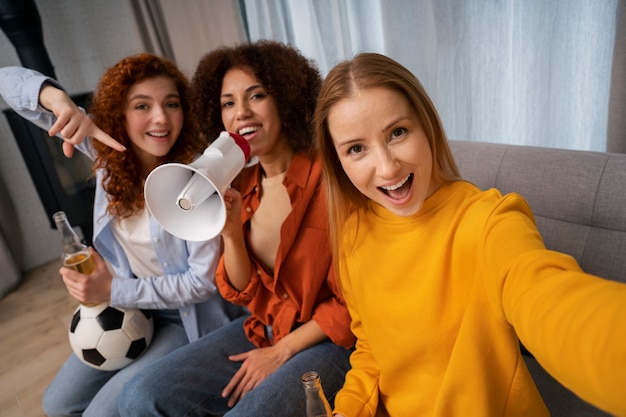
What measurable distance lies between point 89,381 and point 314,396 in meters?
1.07

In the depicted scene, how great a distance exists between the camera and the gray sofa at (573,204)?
96 cm

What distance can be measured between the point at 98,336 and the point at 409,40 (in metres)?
1.59

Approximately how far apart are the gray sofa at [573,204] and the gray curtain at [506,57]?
1.09 ft

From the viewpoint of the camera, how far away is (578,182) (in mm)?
1031

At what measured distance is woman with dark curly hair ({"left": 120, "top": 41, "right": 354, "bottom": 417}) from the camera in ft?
3.84

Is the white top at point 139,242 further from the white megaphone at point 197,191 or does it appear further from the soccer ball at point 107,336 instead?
the white megaphone at point 197,191

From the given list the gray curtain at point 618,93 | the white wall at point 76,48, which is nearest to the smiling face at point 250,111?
the gray curtain at point 618,93

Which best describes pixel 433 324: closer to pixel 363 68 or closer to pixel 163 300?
pixel 363 68

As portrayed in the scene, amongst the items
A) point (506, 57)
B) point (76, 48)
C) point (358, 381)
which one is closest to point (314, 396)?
point (358, 381)

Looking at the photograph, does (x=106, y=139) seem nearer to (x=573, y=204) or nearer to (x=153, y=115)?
(x=153, y=115)

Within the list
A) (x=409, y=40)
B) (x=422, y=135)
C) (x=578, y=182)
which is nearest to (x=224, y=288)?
(x=422, y=135)

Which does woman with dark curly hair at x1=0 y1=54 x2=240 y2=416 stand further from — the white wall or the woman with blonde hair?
the white wall

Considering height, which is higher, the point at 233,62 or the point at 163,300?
the point at 233,62

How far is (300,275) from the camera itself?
1.24 metres
